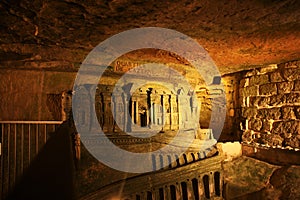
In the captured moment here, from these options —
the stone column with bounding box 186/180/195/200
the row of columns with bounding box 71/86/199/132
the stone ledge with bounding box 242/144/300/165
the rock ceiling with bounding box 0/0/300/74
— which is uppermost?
the rock ceiling with bounding box 0/0/300/74

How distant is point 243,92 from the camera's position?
12.0 feet

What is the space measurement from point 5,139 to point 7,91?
540mm

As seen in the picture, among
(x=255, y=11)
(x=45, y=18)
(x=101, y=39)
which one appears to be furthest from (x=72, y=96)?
(x=255, y=11)

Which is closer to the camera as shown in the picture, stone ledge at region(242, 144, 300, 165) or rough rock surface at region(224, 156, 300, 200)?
rough rock surface at region(224, 156, 300, 200)

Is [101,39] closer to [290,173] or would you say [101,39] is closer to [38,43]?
[38,43]

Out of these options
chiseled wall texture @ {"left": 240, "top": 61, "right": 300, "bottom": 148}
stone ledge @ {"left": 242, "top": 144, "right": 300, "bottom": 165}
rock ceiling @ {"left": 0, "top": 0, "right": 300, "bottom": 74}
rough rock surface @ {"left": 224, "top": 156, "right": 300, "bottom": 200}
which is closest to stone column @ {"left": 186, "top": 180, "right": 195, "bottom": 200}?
rough rock surface @ {"left": 224, "top": 156, "right": 300, "bottom": 200}

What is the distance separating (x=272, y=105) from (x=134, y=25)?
2.43 meters

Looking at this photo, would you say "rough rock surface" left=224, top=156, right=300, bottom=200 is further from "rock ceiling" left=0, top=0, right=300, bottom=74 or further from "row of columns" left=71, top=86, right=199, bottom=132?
"rock ceiling" left=0, top=0, right=300, bottom=74

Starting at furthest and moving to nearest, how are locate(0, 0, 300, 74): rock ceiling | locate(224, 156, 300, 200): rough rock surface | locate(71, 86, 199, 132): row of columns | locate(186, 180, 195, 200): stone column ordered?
locate(71, 86, 199, 132): row of columns < locate(186, 180, 195, 200): stone column < locate(224, 156, 300, 200): rough rock surface < locate(0, 0, 300, 74): rock ceiling

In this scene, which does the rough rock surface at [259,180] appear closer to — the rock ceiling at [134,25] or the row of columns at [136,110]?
the row of columns at [136,110]

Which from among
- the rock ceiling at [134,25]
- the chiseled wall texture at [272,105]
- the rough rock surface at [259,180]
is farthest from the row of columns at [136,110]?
the rough rock surface at [259,180]

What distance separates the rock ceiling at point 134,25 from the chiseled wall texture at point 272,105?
0.55 metres

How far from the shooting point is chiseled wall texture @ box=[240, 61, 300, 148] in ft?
9.41

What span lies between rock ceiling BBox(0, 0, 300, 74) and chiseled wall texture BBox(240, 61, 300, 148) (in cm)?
55
